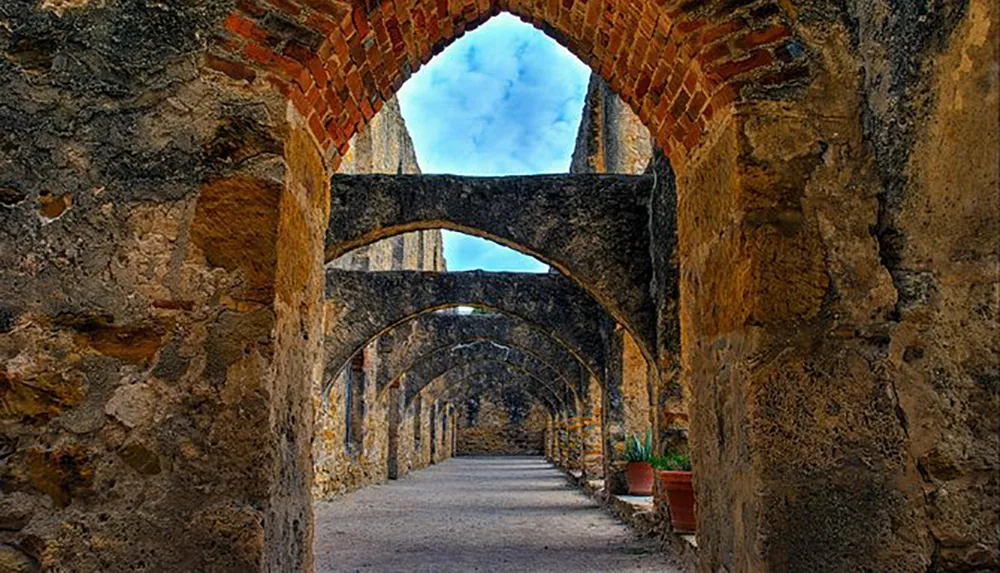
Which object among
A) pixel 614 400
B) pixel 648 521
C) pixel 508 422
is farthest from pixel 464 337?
pixel 508 422

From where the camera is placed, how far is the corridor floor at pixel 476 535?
19.1 feet

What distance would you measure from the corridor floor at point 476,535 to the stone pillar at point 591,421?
4.24 feet

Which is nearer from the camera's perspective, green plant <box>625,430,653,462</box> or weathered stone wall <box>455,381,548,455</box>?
green plant <box>625,430,653,462</box>

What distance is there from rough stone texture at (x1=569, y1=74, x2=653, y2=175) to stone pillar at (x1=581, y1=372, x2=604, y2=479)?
3.58 meters

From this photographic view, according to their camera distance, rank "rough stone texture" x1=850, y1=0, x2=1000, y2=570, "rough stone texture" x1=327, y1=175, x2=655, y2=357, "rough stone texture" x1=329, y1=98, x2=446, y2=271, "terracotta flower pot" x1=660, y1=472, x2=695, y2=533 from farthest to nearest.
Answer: "rough stone texture" x1=329, y1=98, x2=446, y2=271
"rough stone texture" x1=327, y1=175, x2=655, y2=357
"terracotta flower pot" x1=660, y1=472, x2=695, y2=533
"rough stone texture" x1=850, y1=0, x2=1000, y2=570

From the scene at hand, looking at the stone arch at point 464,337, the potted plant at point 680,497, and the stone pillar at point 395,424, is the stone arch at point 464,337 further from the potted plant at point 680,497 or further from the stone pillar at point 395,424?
the potted plant at point 680,497

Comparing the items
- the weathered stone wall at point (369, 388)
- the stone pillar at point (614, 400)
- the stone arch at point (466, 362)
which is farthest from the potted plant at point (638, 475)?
the stone arch at point (466, 362)

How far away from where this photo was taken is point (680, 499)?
5.71m

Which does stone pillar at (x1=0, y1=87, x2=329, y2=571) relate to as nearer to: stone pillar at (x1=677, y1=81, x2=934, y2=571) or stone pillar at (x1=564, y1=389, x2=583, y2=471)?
stone pillar at (x1=677, y1=81, x2=934, y2=571)

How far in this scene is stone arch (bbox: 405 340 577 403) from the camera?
17.6 m

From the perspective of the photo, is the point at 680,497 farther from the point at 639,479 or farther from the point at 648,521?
the point at 639,479

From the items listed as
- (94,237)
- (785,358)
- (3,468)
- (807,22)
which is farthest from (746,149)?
(3,468)

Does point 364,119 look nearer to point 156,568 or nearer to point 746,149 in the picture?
point 746,149

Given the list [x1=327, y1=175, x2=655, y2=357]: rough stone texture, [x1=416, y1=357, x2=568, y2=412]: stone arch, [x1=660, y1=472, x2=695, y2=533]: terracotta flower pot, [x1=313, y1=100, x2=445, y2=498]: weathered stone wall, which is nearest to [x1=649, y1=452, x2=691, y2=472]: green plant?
[x1=660, y1=472, x2=695, y2=533]: terracotta flower pot
